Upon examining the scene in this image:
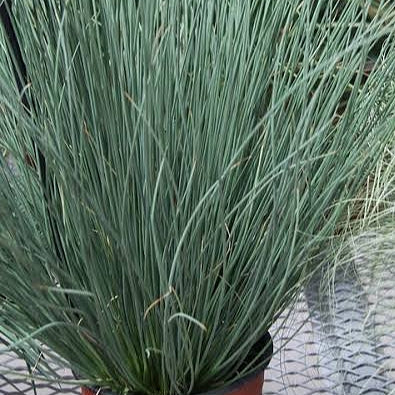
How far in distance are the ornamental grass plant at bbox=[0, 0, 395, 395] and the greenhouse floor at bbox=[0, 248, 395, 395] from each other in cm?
10

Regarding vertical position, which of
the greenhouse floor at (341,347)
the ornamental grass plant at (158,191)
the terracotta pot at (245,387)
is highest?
the ornamental grass plant at (158,191)

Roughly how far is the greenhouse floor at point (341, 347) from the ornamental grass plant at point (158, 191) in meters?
0.10

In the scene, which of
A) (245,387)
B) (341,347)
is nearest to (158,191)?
(245,387)

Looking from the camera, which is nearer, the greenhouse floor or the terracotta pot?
the terracotta pot

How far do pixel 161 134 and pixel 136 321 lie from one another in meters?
0.14

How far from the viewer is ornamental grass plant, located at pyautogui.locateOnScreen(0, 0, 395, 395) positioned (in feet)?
1.92

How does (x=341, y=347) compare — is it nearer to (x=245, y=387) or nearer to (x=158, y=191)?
(x=245, y=387)

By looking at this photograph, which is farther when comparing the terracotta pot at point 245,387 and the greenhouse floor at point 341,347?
the greenhouse floor at point 341,347

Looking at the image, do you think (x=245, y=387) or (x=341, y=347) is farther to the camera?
(x=341, y=347)

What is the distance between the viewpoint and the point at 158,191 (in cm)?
57

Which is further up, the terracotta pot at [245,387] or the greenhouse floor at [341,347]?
the terracotta pot at [245,387]

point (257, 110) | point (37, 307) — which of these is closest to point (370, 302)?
point (257, 110)

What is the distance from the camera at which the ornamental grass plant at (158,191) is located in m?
0.59

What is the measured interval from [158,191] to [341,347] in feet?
1.03
